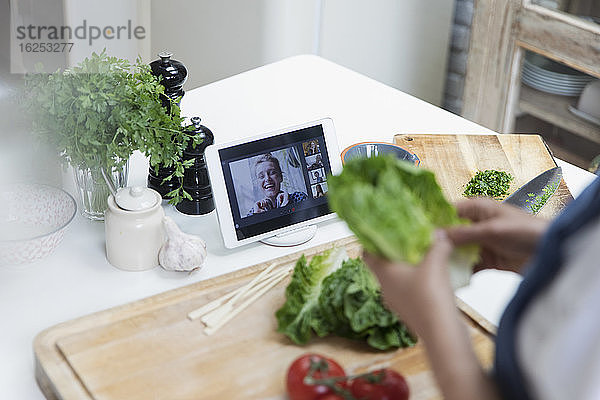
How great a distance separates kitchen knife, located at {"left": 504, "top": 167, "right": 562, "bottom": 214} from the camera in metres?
1.42

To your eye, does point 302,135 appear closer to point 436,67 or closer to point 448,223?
point 448,223

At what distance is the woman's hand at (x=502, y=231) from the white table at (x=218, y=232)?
0.37 metres

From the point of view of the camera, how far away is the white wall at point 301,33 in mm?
2803

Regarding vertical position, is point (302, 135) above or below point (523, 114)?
above

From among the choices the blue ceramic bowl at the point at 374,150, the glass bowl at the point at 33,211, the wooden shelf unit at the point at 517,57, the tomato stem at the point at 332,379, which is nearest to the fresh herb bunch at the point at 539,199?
the blue ceramic bowl at the point at 374,150

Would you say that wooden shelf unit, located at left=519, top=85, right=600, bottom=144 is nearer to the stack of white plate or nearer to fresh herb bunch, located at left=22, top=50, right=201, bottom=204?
the stack of white plate

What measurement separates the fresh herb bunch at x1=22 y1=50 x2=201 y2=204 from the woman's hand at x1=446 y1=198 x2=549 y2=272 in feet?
1.90

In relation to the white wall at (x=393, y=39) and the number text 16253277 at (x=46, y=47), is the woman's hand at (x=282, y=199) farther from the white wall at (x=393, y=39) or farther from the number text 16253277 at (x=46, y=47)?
the white wall at (x=393, y=39)

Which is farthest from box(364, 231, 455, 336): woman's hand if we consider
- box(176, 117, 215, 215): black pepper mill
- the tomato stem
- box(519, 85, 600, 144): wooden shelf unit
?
box(519, 85, 600, 144): wooden shelf unit

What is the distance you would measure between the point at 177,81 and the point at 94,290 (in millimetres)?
419

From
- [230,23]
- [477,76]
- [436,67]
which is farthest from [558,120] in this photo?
[230,23]

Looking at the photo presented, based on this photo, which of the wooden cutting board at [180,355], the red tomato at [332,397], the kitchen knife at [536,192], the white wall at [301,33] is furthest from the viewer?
the white wall at [301,33]

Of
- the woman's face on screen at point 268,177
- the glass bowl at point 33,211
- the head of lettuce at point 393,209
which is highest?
the head of lettuce at point 393,209

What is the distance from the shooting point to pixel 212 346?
111 cm
